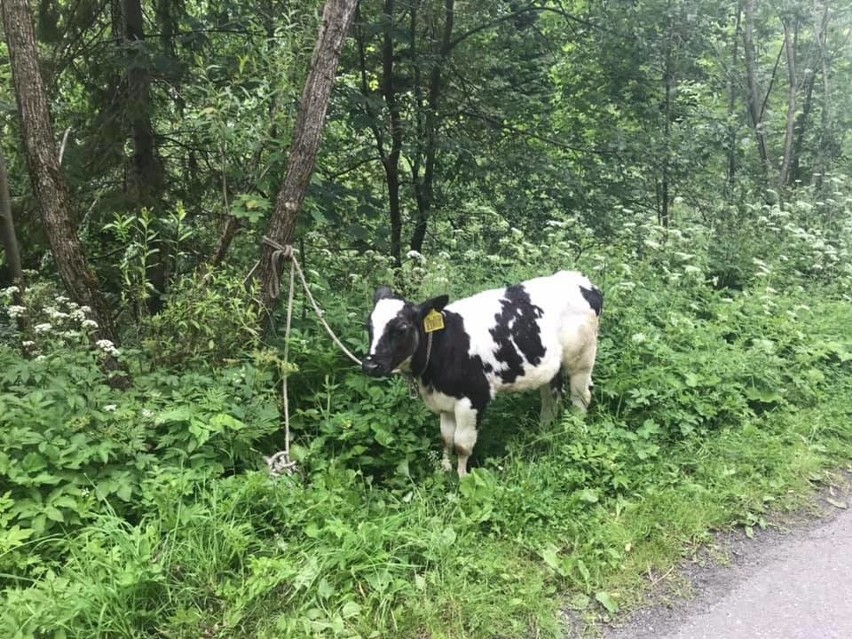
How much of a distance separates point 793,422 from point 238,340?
4.79 metres

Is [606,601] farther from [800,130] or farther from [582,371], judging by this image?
[800,130]

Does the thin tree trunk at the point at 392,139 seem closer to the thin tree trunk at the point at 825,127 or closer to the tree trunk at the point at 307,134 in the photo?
the tree trunk at the point at 307,134

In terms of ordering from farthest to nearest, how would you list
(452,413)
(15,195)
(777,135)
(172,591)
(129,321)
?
(777,135)
(15,195)
(129,321)
(452,413)
(172,591)

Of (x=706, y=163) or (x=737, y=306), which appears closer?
(x=737, y=306)

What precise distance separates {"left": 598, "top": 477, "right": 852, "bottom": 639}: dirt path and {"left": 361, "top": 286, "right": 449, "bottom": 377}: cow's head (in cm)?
214

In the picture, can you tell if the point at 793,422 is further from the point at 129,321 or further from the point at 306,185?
the point at 129,321

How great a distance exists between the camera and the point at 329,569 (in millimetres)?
3283

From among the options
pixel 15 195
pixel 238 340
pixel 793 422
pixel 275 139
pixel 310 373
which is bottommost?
pixel 793 422

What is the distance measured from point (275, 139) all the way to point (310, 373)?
2.03 meters

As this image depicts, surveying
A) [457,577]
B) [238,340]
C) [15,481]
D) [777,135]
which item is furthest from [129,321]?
[777,135]

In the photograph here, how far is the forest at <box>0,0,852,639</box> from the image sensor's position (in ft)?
10.7

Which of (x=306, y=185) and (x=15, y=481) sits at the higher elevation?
(x=306, y=185)

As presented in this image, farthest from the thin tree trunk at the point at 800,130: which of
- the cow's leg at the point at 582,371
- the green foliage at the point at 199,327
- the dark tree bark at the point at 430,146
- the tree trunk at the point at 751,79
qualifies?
the green foliage at the point at 199,327

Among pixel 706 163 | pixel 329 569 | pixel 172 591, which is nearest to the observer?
pixel 172 591
